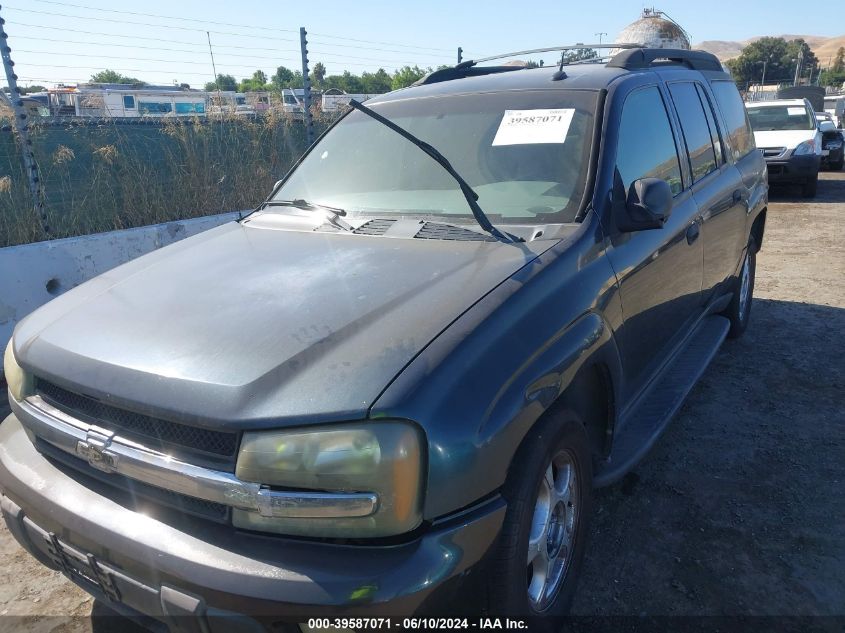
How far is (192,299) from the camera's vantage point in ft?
7.38

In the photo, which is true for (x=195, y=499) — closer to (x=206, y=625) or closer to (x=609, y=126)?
(x=206, y=625)

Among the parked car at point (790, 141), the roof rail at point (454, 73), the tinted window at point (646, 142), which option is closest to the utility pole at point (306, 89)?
the roof rail at point (454, 73)

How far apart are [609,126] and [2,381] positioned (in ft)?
14.7

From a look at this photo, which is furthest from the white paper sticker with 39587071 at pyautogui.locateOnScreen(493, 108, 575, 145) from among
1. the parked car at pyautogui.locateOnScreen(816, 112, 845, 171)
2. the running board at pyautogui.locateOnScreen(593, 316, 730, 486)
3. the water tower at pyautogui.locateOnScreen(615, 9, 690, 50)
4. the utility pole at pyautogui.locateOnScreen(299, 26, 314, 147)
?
the water tower at pyautogui.locateOnScreen(615, 9, 690, 50)

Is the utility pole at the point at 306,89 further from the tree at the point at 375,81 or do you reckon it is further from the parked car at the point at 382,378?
the tree at the point at 375,81

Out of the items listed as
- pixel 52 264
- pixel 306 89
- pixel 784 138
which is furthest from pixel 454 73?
pixel 784 138

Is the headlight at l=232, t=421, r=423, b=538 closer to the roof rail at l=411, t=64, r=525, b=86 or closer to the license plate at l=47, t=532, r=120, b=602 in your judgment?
the license plate at l=47, t=532, r=120, b=602

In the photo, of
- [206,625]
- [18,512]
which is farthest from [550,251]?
[18,512]

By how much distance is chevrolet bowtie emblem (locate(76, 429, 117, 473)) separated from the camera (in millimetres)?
1898

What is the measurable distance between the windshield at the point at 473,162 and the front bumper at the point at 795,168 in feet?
36.8

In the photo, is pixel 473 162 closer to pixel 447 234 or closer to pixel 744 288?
pixel 447 234

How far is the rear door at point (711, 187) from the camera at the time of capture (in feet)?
12.3

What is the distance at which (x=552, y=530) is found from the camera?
7.43 feet

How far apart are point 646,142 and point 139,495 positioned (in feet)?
8.73
